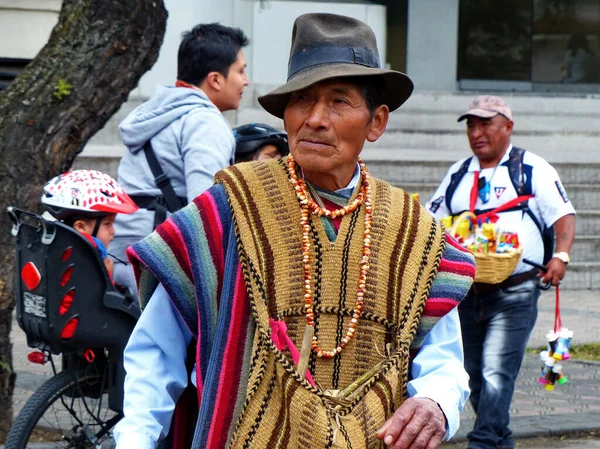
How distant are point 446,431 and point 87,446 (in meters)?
2.70

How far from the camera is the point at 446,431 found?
8.58 ft

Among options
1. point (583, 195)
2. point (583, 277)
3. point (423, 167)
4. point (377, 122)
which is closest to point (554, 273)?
point (377, 122)

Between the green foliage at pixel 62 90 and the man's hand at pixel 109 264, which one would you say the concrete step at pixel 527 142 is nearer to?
the green foliage at pixel 62 90

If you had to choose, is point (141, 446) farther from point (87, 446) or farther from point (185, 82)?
point (185, 82)

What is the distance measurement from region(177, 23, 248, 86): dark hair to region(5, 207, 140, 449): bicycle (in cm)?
126

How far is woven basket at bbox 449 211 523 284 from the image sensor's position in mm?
5824

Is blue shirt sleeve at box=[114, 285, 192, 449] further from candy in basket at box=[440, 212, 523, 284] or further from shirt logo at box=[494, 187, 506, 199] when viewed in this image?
shirt logo at box=[494, 187, 506, 199]

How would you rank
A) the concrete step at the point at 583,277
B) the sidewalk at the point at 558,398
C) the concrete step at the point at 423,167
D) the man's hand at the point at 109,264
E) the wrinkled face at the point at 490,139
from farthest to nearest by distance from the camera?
the concrete step at the point at 423,167 → the concrete step at the point at 583,277 → the sidewalk at the point at 558,398 → the wrinkled face at the point at 490,139 → the man's hand at the point at 109,264

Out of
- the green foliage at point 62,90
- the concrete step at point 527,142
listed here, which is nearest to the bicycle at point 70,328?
the green foliage at point 62,90

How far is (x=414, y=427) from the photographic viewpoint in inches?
99.0

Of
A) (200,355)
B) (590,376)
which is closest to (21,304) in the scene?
(200,355)

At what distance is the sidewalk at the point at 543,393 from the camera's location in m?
6.96

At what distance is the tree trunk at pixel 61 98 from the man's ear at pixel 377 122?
11.1 ft

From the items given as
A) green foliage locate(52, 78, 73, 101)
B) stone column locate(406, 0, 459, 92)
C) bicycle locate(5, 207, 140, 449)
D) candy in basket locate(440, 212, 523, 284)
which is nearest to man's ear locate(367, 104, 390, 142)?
bicycle locate(5, 207, 140, 449)
